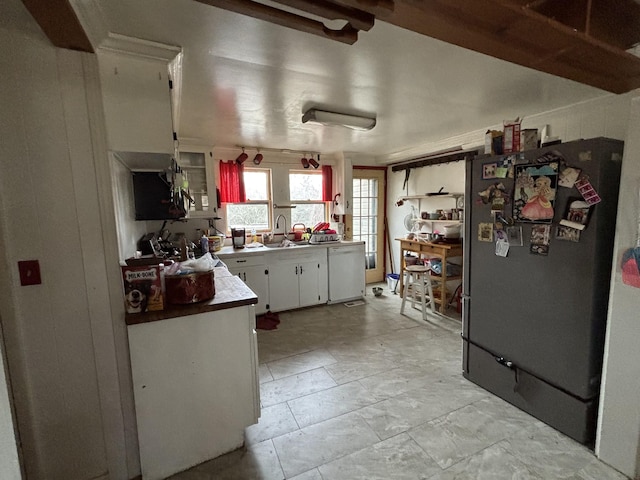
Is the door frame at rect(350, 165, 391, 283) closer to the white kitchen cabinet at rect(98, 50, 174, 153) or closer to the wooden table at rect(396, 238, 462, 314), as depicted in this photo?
the wooden table at rect(396, 238, 462, 314)

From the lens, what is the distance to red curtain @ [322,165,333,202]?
4.63m

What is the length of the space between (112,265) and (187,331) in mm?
481

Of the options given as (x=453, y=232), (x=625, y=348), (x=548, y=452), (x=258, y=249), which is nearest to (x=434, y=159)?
(x=453, y=232)

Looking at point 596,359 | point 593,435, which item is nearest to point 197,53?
point 596,359

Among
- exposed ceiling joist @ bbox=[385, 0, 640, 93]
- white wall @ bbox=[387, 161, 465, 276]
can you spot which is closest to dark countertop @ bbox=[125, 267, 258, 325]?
exposed ceiling joist @ bbox=[385, 0, 640, 93]

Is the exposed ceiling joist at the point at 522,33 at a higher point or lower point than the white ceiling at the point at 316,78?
lower

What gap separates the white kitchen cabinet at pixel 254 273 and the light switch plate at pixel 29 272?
2184 mm

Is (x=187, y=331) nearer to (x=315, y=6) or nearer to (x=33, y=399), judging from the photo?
(x=33, y=399)

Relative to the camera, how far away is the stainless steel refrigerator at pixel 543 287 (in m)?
1.60

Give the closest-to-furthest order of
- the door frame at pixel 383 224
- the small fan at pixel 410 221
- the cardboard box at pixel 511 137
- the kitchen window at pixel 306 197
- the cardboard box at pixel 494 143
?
the cardboard box at pixel 511 137 → the cardboard box at pixel 494 143 → the kitchen window at pixel 306 197 → the small fan at pixel 410 221 → the door frame at pixel 383 224

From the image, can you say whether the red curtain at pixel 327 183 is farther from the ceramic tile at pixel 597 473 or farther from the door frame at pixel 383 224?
the ceramic tile at pixel 597 473

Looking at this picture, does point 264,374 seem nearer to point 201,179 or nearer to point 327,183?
point 201,179

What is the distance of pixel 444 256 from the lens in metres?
3.66

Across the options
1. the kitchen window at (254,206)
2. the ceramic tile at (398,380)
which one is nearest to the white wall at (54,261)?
the ceramic tile at (398,380)
